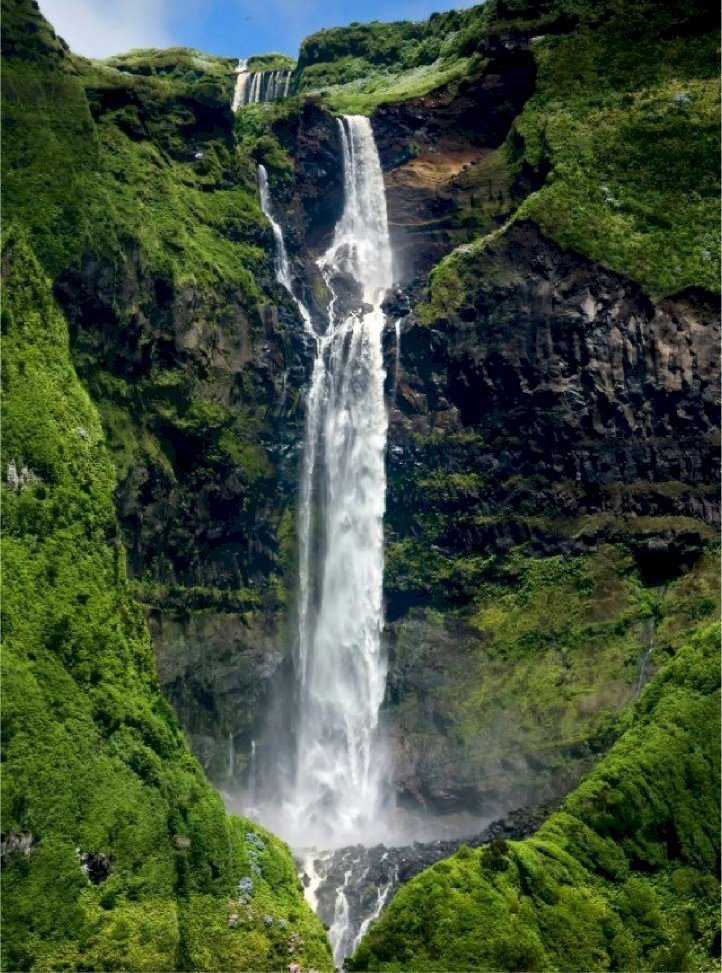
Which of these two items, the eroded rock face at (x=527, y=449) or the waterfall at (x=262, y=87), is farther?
the waterfall at (x=262, y=87)

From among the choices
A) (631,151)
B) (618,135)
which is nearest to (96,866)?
(631,151)

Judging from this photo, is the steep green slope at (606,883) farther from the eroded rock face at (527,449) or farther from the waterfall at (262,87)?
the waterfall at (262,87)

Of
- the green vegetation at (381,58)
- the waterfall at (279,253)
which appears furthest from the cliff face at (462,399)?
the green vegetation at (381,58)

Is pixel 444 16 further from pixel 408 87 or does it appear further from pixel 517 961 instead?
pixel 517 961

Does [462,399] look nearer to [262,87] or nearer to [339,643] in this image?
[339,643]

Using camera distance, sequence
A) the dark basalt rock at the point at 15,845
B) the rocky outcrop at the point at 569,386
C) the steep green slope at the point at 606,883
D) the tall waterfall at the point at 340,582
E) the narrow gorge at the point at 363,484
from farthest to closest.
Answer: the rocky outcrop at the point at 569,386 < the tall waterfall at the point at 340,582 < the narrow gorge at the point at 363,484 < the dark basalt rock at the point at 15,845 < the steep green slope at the point at 606,883

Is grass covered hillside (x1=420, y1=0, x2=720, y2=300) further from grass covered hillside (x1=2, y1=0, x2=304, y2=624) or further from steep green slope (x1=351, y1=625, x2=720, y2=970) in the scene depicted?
steep green slope (x1=351, y1=625, x2=720, y2=970)
